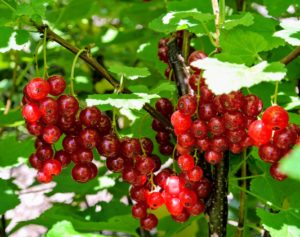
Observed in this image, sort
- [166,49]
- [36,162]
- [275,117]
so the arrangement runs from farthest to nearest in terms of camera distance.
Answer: [166,49] < [36,162] < [275,117]

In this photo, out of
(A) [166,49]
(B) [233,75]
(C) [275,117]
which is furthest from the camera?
(A) [166,49]

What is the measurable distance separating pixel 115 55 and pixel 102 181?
112 centimetres

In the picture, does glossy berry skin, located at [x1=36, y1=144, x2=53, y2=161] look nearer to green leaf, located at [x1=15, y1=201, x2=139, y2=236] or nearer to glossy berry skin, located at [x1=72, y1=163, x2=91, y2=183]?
glossy berry skin, located at [x1=72, y1=163, x2=91, y2=183]

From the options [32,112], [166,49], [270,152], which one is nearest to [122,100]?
[32,112]

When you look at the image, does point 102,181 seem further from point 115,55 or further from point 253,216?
point 115,55

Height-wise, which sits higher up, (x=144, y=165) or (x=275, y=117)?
(x=275, y=117)

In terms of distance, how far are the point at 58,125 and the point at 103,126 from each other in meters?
0.11

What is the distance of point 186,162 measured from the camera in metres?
1.14

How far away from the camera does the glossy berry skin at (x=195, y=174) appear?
3.79 feet

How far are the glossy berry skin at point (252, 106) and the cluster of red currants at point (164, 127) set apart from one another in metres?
0.32

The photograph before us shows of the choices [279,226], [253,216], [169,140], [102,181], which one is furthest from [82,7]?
[279,226]

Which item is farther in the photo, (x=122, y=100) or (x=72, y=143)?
(x=72, y=143)

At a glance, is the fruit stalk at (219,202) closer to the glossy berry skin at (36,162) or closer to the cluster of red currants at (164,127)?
the cluster of red currants at (164,127)

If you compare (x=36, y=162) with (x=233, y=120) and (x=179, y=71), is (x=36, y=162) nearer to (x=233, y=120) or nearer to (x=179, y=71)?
(x=179, y=71)
